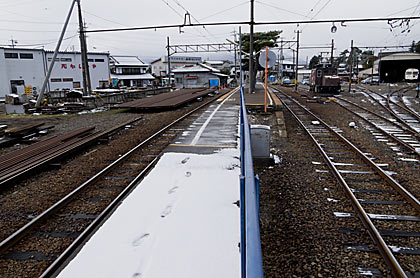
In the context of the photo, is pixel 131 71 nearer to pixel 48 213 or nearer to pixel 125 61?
pixel 125 61

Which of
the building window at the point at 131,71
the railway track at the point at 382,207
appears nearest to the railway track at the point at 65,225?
the railway track at the point at 382,207

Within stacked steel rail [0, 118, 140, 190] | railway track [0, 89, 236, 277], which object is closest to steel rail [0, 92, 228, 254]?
railway track [0, 89, 236, 277]

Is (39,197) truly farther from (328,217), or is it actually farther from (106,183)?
(328,217)

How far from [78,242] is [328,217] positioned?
3.64m

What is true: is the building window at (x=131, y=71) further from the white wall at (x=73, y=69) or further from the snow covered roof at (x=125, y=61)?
the white wall at (x=73, y=69)

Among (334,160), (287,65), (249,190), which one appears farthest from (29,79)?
(287,65)

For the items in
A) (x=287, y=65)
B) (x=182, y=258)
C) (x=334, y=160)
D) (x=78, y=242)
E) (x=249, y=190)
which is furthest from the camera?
(x=287, y=65)

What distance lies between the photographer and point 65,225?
446 cm

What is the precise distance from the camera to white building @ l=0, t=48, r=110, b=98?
123 feet

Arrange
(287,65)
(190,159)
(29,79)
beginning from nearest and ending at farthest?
(190,159) < (29,79) < (287,65)

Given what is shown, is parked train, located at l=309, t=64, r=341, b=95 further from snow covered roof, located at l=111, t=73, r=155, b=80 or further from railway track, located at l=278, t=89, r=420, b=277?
snow covered roof, located at l=111, t=73, r=155, b=80

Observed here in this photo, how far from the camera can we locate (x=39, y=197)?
18.0 feet

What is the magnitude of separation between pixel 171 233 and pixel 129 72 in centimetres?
6164

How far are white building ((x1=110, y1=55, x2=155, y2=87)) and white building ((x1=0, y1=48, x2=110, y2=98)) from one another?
853 cm
